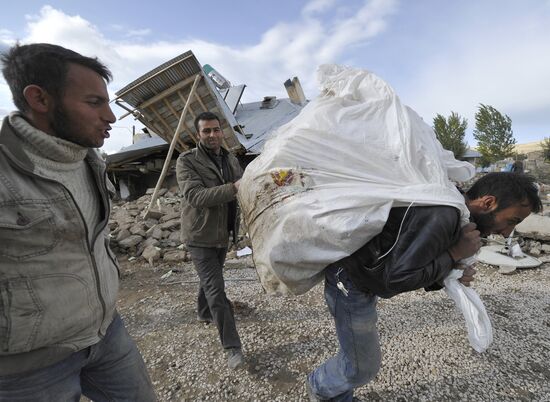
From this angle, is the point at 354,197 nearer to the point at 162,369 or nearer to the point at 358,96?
the point at 358,96

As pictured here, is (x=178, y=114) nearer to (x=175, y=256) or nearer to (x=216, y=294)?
(x=175, y=256)

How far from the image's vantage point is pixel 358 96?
73.6 inches

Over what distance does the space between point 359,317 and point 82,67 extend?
1.82 metres

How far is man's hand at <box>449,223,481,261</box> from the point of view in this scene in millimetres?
1373

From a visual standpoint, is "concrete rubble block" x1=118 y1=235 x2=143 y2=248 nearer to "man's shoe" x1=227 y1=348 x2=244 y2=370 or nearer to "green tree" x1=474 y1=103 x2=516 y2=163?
"man's shoe" x1=227 y1=348 x2=244 y2=370

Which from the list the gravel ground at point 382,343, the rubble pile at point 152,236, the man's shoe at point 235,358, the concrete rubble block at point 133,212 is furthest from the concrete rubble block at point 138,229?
the man's shoe at point 235,358

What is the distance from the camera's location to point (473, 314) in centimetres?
147

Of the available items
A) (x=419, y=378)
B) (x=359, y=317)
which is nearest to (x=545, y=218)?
(x=419, y=378)

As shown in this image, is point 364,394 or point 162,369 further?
point 162,369

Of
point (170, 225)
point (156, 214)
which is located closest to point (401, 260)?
point (170, 225)

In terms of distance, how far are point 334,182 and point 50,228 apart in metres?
1.21

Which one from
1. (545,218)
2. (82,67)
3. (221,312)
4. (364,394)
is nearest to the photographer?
(82,67)

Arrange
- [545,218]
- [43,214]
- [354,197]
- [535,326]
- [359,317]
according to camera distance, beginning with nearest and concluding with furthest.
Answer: [43,214] → [354,197] → [359,317] → [535,326] → [545,218]

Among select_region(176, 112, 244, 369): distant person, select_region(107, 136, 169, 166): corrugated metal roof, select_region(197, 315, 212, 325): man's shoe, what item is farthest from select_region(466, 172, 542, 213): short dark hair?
select_region(107, 136, 169, 166): corrugated metal roof
